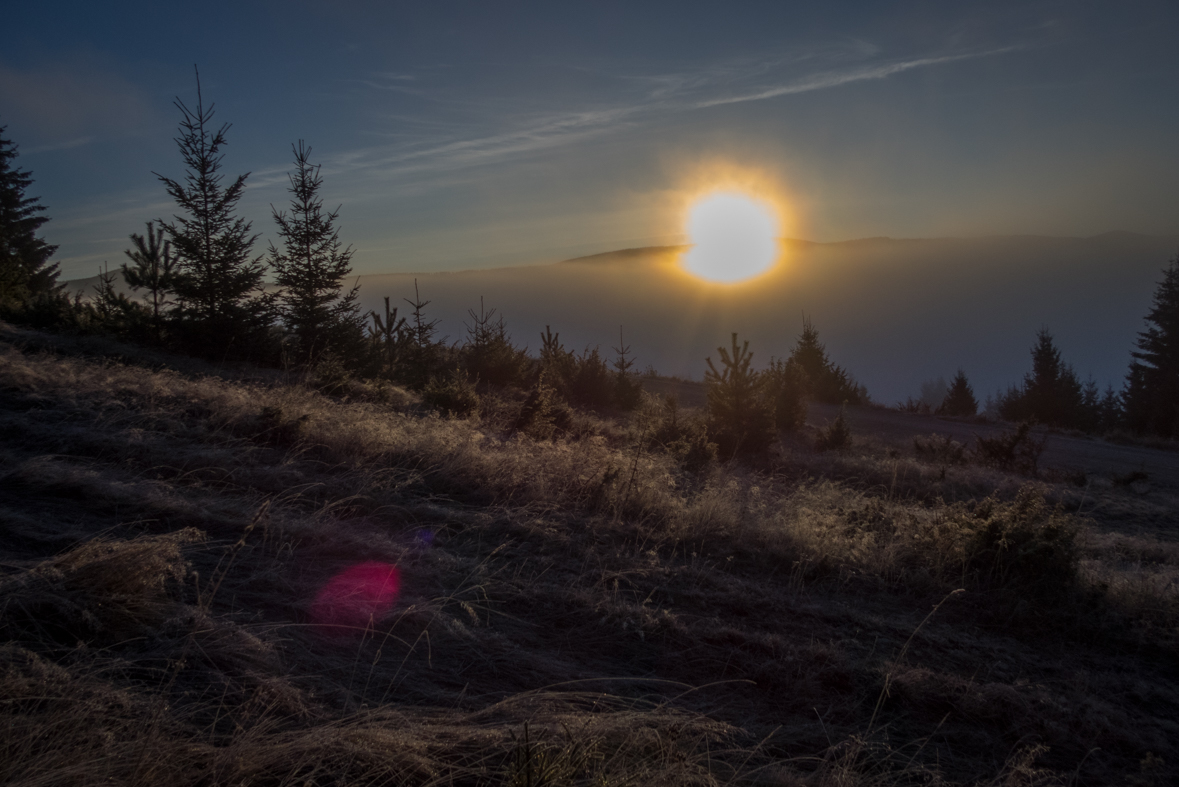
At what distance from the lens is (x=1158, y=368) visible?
112 feet

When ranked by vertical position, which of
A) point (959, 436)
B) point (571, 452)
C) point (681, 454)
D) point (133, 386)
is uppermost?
point (133, 386)

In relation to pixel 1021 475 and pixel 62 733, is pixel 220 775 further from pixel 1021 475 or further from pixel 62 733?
pixel 1021 475

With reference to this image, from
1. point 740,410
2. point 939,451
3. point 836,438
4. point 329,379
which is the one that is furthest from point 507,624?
point 939,451

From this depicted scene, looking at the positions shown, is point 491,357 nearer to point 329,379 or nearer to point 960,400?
point 329,379

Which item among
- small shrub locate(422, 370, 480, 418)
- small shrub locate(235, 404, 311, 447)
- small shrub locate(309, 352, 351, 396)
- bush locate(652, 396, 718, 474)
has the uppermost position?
small shrub locate(309, 352, 351, 396)

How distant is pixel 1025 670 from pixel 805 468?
28.6 feet

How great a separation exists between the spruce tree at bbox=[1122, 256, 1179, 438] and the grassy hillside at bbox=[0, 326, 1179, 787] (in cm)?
3437

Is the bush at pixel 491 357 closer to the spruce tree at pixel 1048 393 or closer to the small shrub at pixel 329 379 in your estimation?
the small shrub at pixel 329 379

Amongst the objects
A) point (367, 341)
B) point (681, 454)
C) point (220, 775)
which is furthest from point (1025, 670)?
point (367, 341)

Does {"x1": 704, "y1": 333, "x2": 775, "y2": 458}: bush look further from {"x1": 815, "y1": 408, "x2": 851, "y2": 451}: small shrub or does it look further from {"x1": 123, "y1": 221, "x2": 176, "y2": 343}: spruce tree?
{"x1": 123, "y1": 221, "x2": 176, "y2": 343}: spruce tree

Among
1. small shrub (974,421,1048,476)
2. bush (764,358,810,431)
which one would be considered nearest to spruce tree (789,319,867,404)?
bush (764,358,810,431)

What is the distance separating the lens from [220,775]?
1949 mm

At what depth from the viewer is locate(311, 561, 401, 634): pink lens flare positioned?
10.3 ft

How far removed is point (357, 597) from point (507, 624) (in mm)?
823
